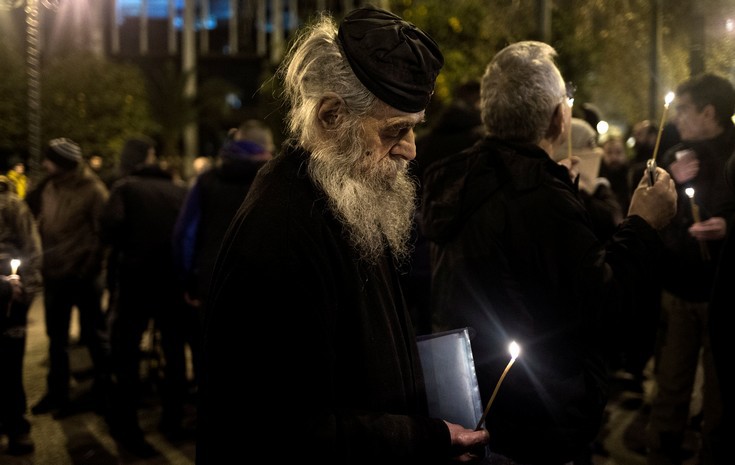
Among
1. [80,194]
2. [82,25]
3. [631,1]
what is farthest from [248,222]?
[82,25]

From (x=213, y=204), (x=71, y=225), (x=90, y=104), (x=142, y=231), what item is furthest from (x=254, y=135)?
(x=90, y=104)

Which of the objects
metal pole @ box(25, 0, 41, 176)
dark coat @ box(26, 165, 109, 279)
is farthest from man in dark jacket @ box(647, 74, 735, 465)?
metal pole @ box(25, 0, 41, 176)

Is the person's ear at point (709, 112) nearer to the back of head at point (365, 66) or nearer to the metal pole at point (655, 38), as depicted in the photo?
the metal pole at point (655, 38)

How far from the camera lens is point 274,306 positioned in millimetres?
1669

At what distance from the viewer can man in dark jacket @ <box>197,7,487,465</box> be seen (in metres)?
1.67

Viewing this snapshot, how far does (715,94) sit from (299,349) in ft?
12.9

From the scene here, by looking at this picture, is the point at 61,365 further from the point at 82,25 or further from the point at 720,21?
the point at 82,25

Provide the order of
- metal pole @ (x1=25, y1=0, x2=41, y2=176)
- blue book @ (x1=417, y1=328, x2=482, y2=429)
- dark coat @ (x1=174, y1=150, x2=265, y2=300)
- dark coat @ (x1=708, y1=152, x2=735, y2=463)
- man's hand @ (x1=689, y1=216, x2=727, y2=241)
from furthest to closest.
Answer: metal pole @ (x1=25, y1=0, x2=41, y2=176) → dark coat @ (x1=174, y1=150, x2=265, y2=300) → man's hand @ (x1=689, y1=216, x2=727, y2=241) → dark coat @ (x1=708, y1=152, x2=735, y2=463) → blue book @ (x1=417, y1=328, x2=482, y2=429)

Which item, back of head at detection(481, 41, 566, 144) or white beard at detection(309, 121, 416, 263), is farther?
back of head at detection(481, 41, 566, 144)

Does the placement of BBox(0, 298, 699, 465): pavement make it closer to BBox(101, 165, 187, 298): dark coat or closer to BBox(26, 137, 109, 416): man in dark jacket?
BBox(26, 137, 109, 416): man in dark jacket

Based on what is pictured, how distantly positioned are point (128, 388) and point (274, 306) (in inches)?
184

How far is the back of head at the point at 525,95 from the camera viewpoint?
2.85 metres

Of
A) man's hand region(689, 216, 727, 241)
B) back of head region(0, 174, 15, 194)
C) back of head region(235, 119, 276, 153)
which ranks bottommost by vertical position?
man's hand region(689, 216, 727, 241)

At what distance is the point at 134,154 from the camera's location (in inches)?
272
